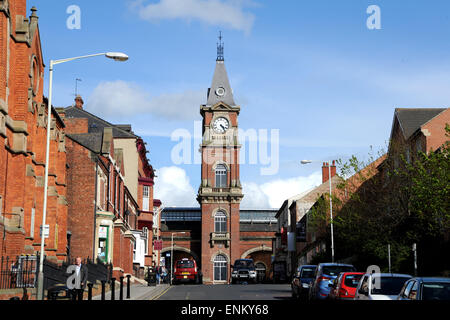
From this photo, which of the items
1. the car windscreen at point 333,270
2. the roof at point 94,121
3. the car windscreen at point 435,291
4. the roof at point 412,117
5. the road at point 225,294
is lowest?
the road at point 225,294

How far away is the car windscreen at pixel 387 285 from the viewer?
50.5 feet

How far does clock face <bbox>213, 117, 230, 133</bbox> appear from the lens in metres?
90.8

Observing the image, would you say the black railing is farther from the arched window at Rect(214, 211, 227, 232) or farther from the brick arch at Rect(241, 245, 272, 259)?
the brick arch at Rect(241, 245, 272, 259)

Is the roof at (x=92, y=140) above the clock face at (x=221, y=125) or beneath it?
beneath

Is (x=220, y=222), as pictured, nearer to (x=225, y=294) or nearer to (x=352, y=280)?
(x=225, y=294)

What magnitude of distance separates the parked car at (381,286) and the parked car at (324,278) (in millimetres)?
7312

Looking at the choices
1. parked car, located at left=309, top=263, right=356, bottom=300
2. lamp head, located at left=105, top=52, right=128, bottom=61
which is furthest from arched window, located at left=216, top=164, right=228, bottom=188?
lamp head, located at left=105, top=52, right=128, bottom=61

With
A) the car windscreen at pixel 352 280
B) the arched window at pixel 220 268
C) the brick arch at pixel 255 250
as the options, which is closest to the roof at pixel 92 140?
the car windscreen at pixel 352 280

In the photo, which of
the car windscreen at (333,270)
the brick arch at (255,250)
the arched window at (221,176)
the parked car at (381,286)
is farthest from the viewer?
the brick arch at (255,250)

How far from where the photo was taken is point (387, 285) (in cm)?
1563

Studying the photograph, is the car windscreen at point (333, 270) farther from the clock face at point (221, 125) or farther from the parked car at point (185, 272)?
the clock face at point (221, 125)

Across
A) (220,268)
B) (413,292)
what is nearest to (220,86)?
(220,268)

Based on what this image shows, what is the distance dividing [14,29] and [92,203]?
55.1 ft

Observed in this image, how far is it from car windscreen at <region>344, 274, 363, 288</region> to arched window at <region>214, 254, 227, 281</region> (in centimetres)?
6847
